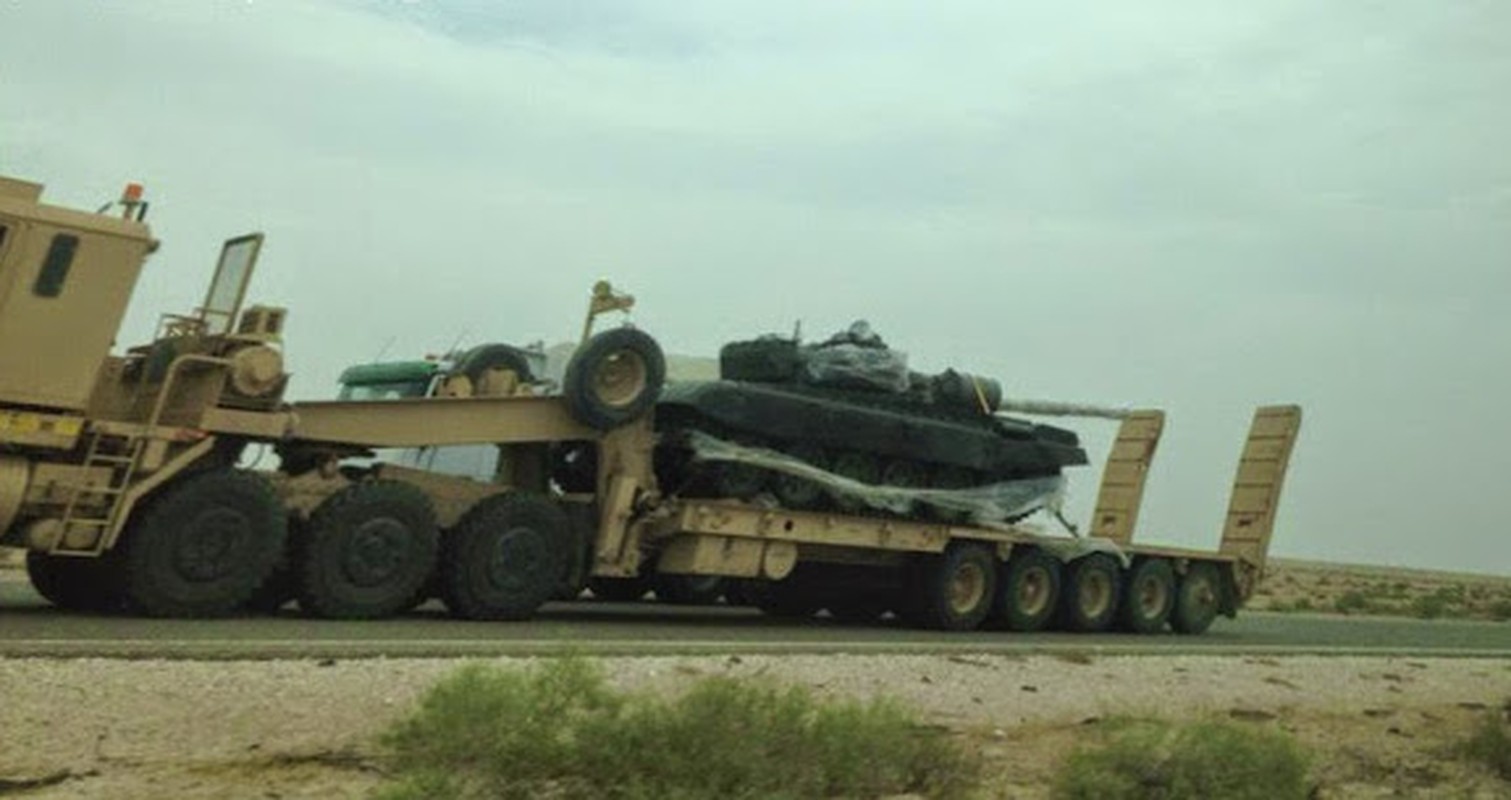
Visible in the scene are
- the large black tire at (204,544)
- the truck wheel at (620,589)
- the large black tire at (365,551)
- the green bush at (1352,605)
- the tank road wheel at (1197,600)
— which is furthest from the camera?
the green bush at (1352,605)

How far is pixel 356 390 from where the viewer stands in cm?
1844

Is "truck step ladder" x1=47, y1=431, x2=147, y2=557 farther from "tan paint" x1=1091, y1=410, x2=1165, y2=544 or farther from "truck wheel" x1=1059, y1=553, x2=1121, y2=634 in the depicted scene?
"tan paint" x1=1091, y1=410, x2=1165, y2=544

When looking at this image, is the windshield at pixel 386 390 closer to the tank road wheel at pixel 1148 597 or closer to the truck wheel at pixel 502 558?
the truck wheel at pixel 502 558

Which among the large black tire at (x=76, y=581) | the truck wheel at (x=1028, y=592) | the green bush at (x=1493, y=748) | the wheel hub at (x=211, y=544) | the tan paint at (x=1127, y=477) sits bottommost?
the large black tire at (x=76, y=581)

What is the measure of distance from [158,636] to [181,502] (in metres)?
1.80

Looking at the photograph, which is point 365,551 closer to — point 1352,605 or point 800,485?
point 800,485

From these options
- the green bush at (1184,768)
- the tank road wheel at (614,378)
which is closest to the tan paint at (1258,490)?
the tank road wheel at (614,378)

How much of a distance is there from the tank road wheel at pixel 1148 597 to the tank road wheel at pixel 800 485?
559 cm

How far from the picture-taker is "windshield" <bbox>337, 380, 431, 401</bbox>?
57.4 ft

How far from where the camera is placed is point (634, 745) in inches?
284

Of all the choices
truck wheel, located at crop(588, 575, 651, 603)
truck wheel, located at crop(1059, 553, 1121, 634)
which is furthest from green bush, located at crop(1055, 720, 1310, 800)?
truck wheel, located at crop(1059, 553, 1121, 634)

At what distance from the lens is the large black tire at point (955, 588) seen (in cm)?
1938

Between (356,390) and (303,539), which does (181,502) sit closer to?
(303,539)

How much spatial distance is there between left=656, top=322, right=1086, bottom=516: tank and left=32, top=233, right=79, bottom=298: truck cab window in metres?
6.38
